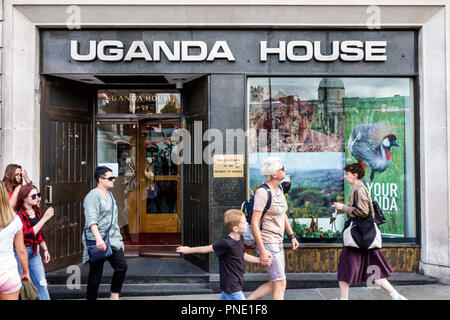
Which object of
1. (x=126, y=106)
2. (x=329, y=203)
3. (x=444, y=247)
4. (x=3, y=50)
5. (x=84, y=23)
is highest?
(x=84, y=23)

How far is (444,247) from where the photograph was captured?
5.74 meters

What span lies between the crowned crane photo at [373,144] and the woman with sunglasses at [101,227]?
13.2 feet

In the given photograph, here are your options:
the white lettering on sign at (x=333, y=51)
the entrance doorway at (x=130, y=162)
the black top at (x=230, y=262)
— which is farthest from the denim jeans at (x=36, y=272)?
the white lettering on sign at (x=333, y=51)

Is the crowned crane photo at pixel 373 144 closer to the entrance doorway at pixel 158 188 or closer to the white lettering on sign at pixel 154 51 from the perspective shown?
the white lettering on sign at pixel 154 51

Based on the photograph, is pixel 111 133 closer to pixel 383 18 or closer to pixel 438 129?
pixel 383 18

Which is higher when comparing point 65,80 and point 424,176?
point 65,80

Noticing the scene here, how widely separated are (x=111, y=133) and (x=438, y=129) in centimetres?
571

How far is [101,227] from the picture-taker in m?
4.36

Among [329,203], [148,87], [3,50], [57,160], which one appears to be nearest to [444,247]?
[329,203]

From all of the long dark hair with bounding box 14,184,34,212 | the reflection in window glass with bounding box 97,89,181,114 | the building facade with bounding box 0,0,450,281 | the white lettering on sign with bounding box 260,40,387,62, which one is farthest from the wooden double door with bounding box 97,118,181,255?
the long dark hair with bounding box 14,184,34,212

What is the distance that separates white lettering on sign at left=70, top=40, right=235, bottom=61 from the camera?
596 cm

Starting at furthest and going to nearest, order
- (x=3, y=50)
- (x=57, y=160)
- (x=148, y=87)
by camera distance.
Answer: (x=148, y=87) → (x=57, y=160) → (x=3, y=50)

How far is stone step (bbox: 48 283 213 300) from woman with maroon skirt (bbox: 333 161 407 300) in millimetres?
2128

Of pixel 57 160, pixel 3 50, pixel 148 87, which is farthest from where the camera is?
pixel 148 87
